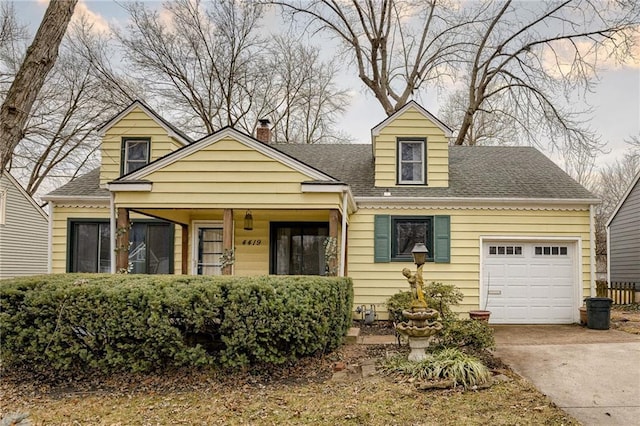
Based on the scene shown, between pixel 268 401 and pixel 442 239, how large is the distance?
21.0 ft

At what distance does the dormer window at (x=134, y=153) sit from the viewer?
1081cm

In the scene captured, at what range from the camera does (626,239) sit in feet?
55.2

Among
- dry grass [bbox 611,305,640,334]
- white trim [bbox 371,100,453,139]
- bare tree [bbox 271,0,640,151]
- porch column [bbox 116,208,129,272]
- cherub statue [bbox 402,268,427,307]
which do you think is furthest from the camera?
bare tree [bbox 271,0,640,151]

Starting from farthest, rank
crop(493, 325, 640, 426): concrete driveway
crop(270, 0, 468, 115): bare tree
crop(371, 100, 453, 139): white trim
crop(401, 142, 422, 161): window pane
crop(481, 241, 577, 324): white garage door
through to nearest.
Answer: crop(270, 0, 468, 115): bare tree
crop(401, 142, 422, 161): window pane
crop(371, 100, 453, 139): white trim
crop(481, 241, 577, 324): white garage door
crop(493, 325, 640, 426): concrete driveway

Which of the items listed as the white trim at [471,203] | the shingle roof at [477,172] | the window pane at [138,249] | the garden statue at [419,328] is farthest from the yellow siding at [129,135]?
the garden statue at [419,328]

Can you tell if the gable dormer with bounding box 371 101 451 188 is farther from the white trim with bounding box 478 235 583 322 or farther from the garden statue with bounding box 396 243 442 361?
the garden statue with bounding box 396 243 442 361

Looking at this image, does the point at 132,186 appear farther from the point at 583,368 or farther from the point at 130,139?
the point at 583,368

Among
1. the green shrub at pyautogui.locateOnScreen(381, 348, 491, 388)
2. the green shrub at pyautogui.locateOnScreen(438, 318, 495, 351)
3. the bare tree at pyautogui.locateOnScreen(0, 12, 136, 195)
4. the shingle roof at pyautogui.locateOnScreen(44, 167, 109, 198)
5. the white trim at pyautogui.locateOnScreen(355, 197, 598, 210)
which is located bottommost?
the green shrub at pyautogui.locateOnScreen(381, 348, 491, 388)

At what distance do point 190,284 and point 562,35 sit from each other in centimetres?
1733

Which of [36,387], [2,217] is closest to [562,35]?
[36,387]

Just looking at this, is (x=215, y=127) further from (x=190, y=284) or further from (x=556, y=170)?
(x=190, y=284)

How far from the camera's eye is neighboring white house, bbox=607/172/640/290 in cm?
1606

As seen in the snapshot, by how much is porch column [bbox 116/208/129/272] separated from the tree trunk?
3092 mm

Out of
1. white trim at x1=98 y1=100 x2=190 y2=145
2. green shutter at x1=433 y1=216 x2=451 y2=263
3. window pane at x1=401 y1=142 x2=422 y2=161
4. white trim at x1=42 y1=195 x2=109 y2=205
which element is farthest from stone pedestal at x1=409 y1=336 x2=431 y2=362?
white trim at x1=42 y1=195 x2=109 y2=205
